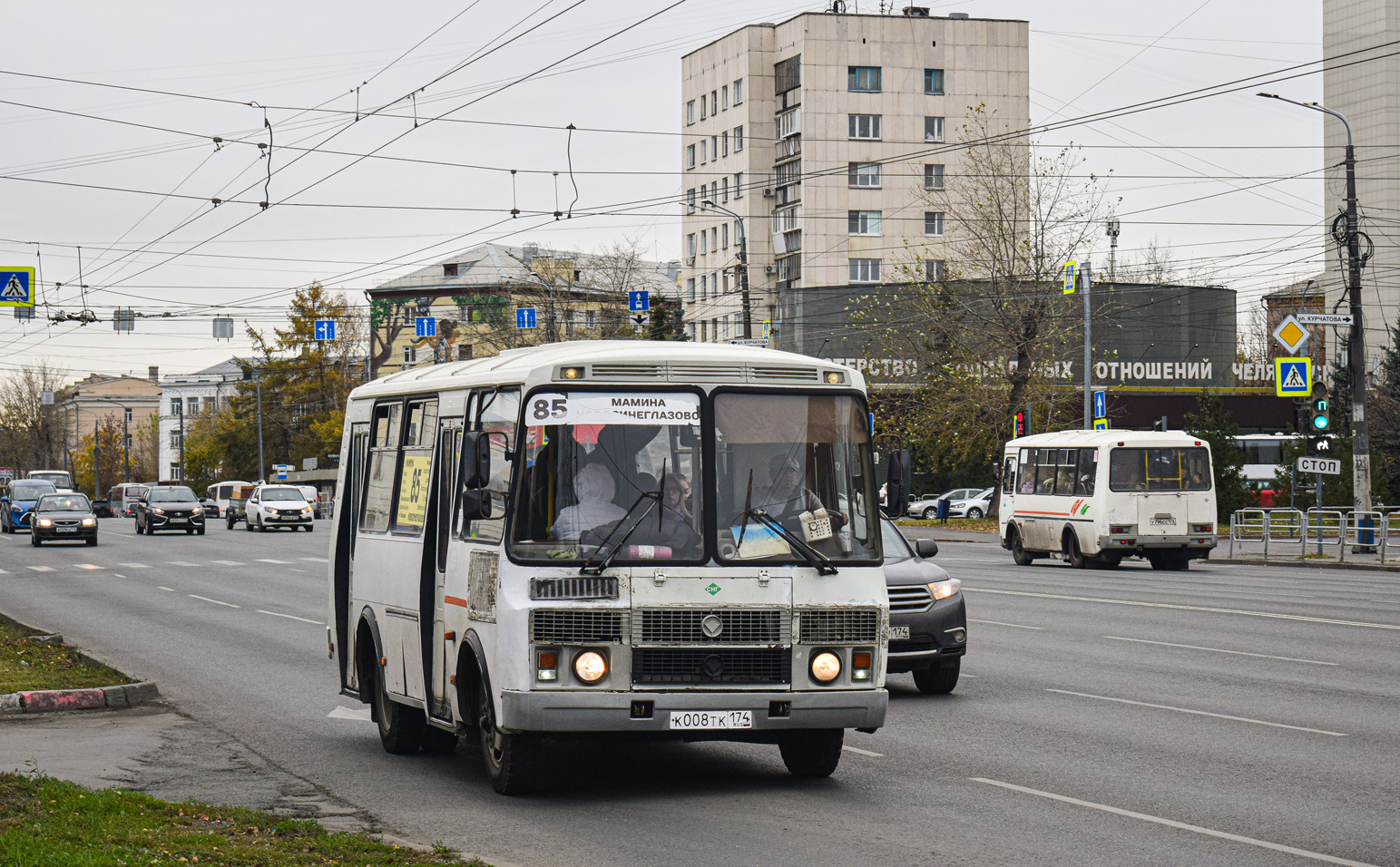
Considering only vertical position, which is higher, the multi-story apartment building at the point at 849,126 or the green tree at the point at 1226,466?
the multi-story apartment building at the point at 849,126

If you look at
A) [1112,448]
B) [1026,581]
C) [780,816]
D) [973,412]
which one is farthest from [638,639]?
[973,412]

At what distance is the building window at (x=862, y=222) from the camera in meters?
90.4

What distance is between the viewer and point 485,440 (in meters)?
9.20

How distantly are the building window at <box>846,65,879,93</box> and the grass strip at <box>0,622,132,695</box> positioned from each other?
250 feet

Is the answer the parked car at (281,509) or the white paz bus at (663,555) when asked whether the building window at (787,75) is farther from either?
the white paz bus at (663,555)

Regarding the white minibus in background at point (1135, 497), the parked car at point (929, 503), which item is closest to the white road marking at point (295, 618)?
the white minibus in background at point (1135, 497)

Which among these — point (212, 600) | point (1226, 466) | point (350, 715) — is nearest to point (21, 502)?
point (212, 600)

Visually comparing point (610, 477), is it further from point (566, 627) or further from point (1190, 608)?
point (1190, 608)

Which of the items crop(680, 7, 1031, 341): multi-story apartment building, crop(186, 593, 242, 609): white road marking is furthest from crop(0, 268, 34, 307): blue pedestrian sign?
crop(680, 7, 1031, 341): multi-story apartment building

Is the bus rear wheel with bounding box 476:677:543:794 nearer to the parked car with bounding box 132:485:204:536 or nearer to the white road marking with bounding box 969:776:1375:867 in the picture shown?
the white road marking with bounding box 969:776:1375:867

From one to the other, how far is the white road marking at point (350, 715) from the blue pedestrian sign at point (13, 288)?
618 inches

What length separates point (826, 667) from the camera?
9.20 metres

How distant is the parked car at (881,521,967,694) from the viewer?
1426 cm

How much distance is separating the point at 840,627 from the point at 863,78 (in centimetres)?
8363
